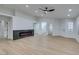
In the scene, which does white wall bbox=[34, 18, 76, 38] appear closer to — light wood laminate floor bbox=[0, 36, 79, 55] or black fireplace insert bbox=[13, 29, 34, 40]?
light wood laminate floor bbox=[0, 36, 79, 55]

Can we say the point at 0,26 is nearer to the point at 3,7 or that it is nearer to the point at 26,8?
the point at 3,7

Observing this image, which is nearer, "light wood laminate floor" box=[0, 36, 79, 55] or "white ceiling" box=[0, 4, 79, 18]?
"white ceiling" box=[0, 4, 79, 18]

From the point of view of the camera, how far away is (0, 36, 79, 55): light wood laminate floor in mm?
2314

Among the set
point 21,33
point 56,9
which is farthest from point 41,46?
point 56,9

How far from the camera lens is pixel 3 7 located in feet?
7.20

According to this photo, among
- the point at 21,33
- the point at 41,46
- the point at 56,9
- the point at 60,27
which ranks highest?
the point at 56,9

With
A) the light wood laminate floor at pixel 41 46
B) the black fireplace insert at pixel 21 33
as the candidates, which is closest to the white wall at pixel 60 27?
the light wood laminate floor at pixel 41 46

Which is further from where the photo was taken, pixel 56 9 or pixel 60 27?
pixel 60 27

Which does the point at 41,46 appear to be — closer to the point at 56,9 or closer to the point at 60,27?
the point at 60,27

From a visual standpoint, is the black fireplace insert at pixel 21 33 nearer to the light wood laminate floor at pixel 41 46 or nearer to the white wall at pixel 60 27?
the light wood laminate floor at pixel 41 46

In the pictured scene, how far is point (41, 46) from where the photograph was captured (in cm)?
238

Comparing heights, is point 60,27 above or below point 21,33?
above

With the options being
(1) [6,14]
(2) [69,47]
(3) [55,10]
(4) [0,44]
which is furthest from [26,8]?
(2) [69,47]

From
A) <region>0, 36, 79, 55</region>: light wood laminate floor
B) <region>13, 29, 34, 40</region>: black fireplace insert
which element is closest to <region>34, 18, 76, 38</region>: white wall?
<region>0, 36, 79, 55</region>: light wood laminate floor
